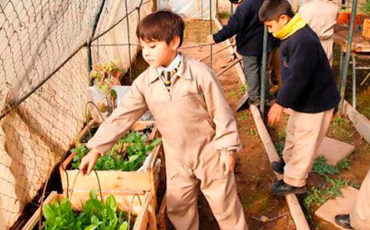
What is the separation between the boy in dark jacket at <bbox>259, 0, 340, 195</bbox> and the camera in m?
2.96

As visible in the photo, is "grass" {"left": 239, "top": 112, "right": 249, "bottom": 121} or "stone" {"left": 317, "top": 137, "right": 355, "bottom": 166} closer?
"stone" {"left": 317, "top": 137, "right": 355, "bottom": 166}

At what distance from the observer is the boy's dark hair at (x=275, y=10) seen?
2965mm

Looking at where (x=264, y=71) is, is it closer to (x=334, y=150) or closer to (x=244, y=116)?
(x=244, y=116)

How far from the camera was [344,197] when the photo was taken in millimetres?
3490

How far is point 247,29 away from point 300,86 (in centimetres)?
230

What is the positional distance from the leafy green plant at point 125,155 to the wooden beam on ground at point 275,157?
123 centimetres

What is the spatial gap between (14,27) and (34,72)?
1.54 ft

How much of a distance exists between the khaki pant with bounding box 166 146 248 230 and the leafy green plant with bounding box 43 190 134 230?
0.38 metres

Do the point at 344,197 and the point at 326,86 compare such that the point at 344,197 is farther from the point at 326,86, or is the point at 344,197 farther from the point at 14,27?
the point at 14,27

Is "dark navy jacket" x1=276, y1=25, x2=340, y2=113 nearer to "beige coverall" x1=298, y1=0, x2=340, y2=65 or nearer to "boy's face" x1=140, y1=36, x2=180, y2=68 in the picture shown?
"boy's face" x1=140, y1=36, x2=180, y2=68

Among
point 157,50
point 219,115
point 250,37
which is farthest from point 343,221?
point 250,37

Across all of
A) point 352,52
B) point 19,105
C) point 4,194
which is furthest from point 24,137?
point 352,52

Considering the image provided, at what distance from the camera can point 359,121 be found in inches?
183

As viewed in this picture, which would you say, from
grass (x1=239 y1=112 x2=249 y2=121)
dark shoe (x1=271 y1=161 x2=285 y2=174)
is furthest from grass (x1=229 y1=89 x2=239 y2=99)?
dark shoe (x1=271 y1=161 x2=285 y2=174)
